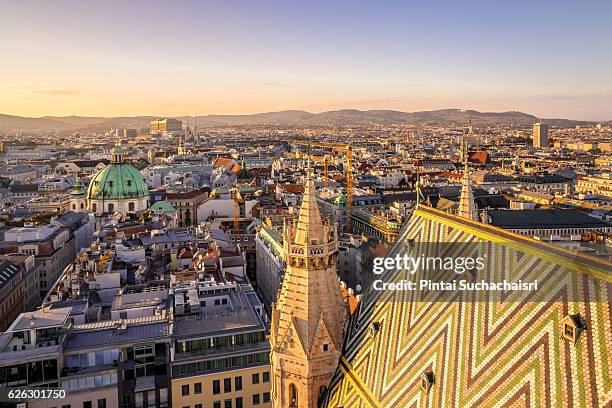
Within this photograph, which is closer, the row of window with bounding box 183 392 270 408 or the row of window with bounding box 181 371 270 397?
the row of window with bounding box 181 371 270 397

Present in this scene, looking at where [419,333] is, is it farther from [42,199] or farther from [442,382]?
[42,199]

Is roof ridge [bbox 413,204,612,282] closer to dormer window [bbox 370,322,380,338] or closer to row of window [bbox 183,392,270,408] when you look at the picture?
dormer window [bbox 370,322,380,338]

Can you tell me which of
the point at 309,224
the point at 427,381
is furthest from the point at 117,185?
the point at 427,381

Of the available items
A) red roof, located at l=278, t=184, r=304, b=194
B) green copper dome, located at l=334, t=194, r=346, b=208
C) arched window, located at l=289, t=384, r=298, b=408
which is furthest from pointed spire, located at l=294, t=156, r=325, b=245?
red roof, located at l=278, t=184, r=304, b=194

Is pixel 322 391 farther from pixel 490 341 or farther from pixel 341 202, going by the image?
pixel 341 202

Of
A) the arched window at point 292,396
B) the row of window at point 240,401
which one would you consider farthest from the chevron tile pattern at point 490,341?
the row of window at point 240,401

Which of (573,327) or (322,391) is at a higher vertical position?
(573,327)
